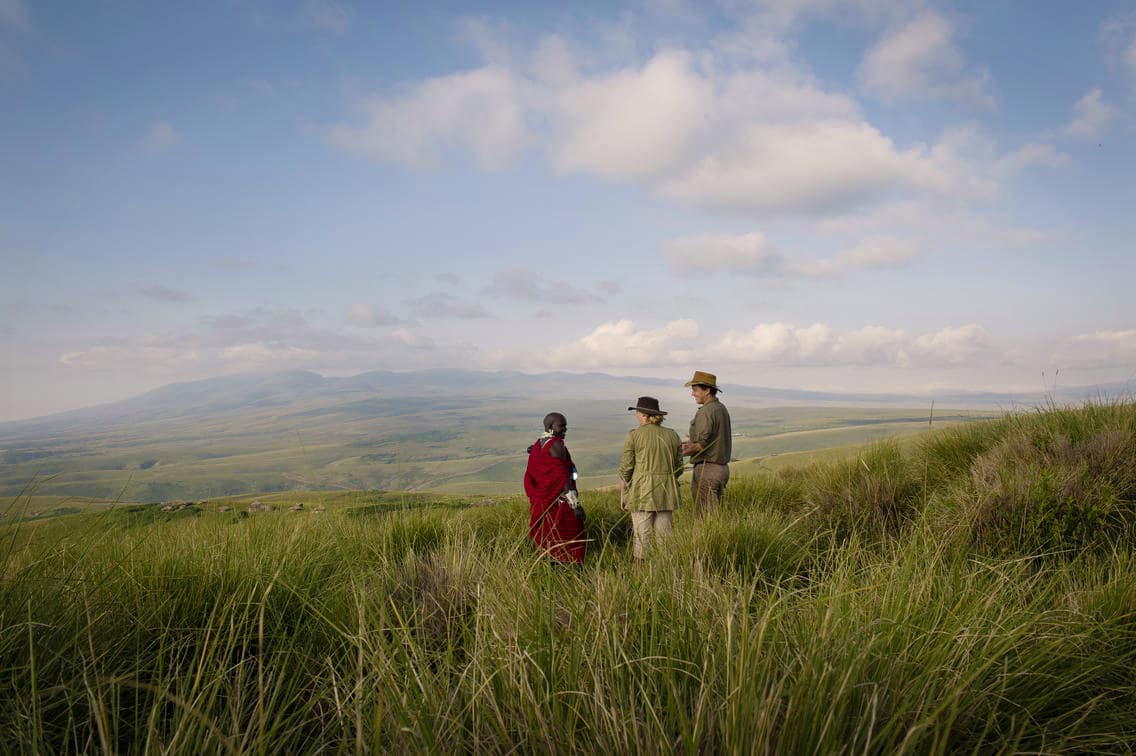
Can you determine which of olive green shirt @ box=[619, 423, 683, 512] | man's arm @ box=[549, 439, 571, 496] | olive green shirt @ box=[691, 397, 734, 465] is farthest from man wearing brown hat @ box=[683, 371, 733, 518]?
man's arm @ box=[549, 439, 571, 496]

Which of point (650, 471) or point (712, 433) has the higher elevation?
point (712, 433)

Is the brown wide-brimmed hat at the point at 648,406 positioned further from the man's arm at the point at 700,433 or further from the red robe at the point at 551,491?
the red robe at the point at 551,491

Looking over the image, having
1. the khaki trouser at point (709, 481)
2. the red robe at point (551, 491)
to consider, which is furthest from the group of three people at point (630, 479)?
the khaki trouser at point (709, 481)

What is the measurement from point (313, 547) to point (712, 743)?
4270mm

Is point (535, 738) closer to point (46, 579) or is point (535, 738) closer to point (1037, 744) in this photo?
point (1037, 744)

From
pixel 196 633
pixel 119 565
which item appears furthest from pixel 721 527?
pixel 119 565

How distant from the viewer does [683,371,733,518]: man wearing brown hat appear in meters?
8.58

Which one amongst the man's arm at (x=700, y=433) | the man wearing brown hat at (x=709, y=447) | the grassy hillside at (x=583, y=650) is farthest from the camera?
the man wearing brown hat at (x=709, y=447)

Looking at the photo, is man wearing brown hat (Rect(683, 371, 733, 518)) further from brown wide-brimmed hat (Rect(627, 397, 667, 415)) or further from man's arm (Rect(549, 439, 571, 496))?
man's arm (Rect(549, 439, 571, 496))

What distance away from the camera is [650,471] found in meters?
7.63

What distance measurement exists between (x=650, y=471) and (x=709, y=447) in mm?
1398

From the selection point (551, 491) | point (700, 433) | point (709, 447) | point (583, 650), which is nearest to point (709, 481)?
point (709, 447)

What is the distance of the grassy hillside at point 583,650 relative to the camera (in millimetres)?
1812

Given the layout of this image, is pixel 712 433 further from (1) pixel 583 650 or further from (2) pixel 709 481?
(1) pixel 583 650
